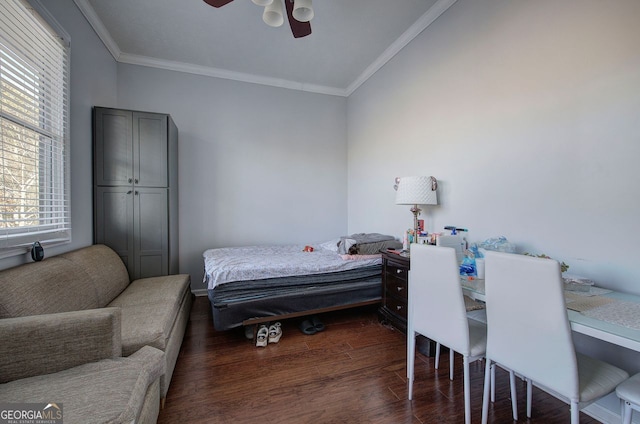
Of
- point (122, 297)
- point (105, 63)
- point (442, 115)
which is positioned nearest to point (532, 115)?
point (442, 115)

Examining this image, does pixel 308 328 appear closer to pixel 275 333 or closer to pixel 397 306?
pixel 275 333

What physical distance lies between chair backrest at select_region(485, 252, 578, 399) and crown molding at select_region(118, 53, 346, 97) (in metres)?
3.65

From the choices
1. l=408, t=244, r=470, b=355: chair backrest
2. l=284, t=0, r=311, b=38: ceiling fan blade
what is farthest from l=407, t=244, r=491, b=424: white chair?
l=284, t=0, r=311, b=38: ceiling fan blade

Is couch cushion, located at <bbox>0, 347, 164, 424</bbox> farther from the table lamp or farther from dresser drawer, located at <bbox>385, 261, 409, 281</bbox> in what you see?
the table lamp

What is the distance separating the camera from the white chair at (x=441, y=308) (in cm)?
139

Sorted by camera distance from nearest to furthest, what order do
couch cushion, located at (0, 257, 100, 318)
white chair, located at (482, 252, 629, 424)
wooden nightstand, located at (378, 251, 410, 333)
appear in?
white chair, located at (482, 252, 629, 424)
couch cushion, located at (0, 257, 100, 318)
wooden nightstand, located at (378, 251, 410, 333)

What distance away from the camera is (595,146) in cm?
148

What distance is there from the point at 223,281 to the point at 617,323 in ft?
7.53

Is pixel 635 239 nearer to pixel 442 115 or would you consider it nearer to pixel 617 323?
pixel 617 323

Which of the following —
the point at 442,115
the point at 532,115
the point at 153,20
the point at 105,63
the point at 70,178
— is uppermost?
the point at 153,20

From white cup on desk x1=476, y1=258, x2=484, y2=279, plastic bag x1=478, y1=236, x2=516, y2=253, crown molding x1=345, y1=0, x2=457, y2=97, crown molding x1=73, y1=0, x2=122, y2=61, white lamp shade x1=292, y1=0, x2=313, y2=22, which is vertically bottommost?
white cup on desk x1=476, y1=258, x2=484, y2=279

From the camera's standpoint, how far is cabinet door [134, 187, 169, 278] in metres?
2.73

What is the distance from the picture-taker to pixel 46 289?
4.87 feet

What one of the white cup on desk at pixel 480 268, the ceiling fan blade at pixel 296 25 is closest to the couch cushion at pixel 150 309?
the white cup on desk at pixel 480 268
